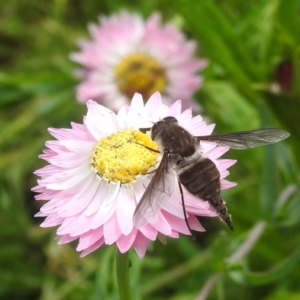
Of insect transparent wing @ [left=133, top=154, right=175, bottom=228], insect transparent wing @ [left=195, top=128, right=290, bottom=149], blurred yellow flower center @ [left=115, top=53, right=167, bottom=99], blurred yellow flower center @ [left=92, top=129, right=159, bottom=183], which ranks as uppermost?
blurred yellow flower center @ [left=115, top=53, right=167, bottom=99]

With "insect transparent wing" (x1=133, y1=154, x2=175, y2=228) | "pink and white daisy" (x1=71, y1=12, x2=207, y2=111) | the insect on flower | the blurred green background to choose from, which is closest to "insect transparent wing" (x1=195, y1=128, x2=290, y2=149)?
the insect on flower

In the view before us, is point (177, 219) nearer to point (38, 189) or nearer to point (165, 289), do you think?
point (38, 189)

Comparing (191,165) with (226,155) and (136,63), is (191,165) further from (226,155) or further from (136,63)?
(136,63)

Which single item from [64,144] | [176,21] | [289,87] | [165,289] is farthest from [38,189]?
[176,21]

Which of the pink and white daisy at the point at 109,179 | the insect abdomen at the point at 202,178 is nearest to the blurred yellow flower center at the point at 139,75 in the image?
the pink and white daisy at the point at 109,179

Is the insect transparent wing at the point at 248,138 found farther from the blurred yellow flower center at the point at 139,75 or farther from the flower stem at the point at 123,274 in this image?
the blurred yellow flower center at the point at 139,75

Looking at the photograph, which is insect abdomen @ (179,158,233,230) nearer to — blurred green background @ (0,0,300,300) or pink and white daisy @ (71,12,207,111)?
blurred green background @ (0,0,300,300)

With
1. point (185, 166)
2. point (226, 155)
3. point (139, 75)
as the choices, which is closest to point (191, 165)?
point (185, 166)
